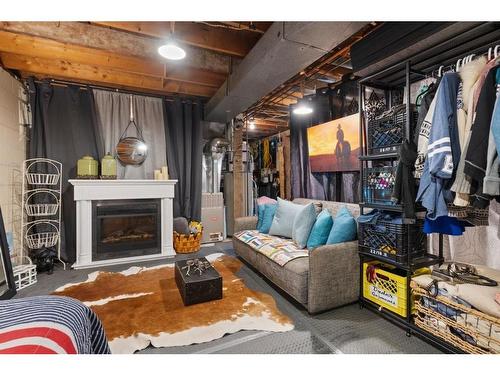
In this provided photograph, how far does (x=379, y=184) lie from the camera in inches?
78.7

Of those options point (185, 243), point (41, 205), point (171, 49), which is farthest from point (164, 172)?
point (171, 49)

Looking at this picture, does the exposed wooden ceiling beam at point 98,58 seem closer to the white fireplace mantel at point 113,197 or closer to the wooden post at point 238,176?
the wooden post at point 238,176

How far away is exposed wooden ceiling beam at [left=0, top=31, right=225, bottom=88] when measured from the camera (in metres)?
2.51

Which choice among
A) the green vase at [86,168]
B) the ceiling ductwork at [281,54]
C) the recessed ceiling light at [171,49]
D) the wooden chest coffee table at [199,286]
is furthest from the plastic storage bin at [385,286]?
the green vase at [86,168]

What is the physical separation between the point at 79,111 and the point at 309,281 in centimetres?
381

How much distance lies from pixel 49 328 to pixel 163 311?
51.8 inches

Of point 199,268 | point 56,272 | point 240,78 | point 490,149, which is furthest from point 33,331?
point 56,272

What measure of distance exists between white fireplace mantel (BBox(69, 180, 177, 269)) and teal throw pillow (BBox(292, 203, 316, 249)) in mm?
2030

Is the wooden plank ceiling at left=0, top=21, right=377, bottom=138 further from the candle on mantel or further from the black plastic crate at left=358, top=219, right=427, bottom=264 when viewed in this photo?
the black plastic crate at left=358, top=219, right=427, bottom=264

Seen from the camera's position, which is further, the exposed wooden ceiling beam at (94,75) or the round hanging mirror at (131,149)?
the round hanging mirror at (131,149)

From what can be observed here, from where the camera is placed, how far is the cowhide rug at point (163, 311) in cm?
175

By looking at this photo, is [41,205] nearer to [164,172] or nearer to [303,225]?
[164,172]

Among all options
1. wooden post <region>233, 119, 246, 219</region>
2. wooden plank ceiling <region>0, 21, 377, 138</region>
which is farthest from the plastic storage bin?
wooden post <region>233, 119, 246, 219</region>

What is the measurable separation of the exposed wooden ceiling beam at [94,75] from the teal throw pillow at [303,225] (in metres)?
2.54
